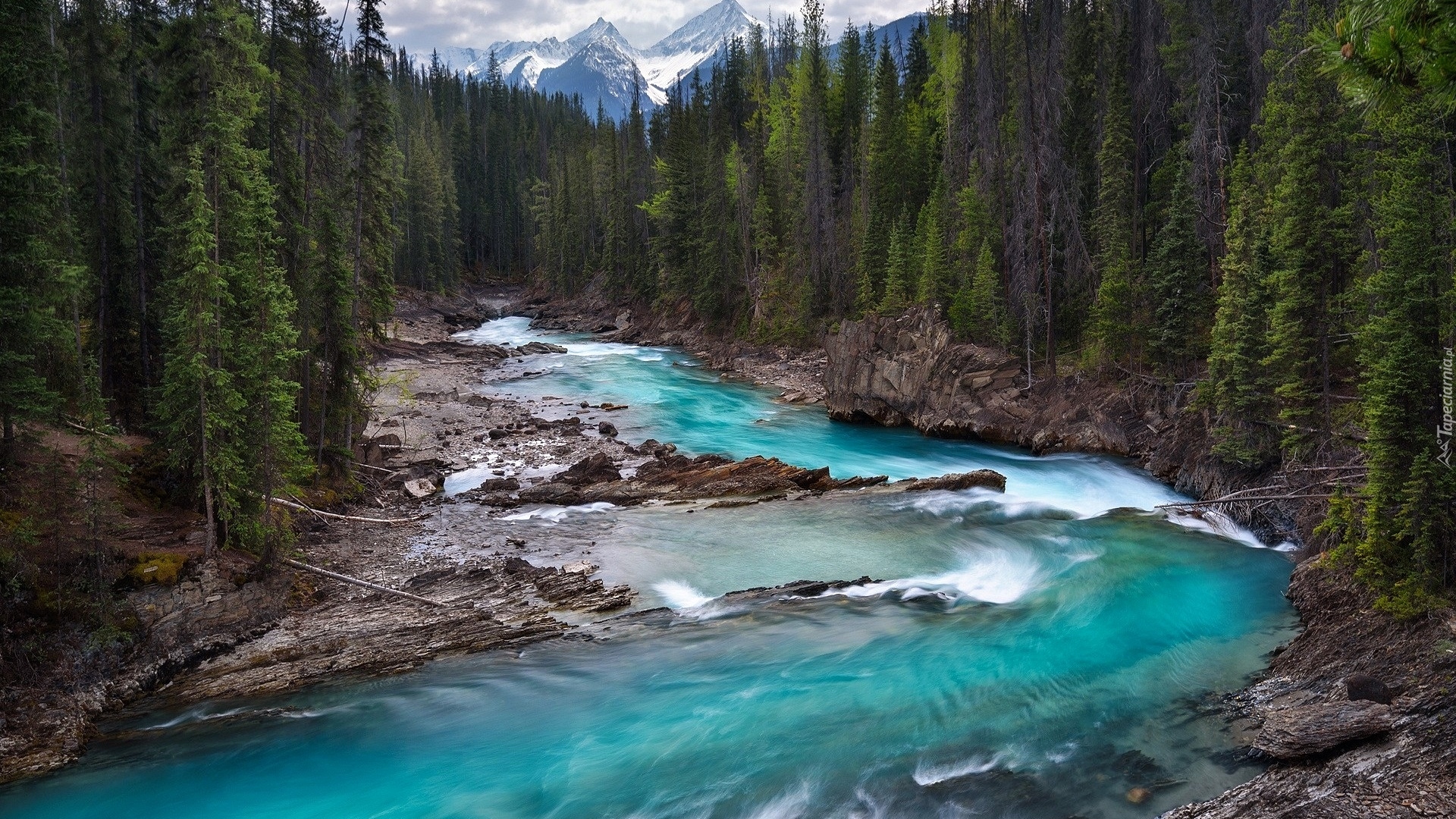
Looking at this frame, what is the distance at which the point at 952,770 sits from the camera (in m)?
11.3

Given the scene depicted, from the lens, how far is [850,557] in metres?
19.5

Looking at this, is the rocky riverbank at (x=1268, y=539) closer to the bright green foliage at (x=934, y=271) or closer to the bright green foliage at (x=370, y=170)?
the bright green foliage at (x=934, y=271)

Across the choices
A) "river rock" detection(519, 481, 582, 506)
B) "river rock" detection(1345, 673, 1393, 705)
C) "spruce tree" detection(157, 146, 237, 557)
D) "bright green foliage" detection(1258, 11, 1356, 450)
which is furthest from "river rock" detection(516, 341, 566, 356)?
Result: "river rock" detection(1345, 673, 1393, 705)

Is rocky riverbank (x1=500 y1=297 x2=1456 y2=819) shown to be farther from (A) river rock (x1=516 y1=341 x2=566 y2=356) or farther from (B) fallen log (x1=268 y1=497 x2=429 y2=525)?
(B) fallen log (x1=268 y1=497 x2=429 y2=525)

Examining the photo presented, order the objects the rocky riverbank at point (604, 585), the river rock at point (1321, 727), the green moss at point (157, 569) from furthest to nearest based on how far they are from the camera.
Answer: the green moss at point (157, 569), the rocky riverbank at point (604, 585), the river rock at point (1321, 727)

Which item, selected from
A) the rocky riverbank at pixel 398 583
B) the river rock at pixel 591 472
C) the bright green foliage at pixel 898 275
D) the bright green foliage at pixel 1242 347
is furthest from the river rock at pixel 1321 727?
the bright green foliage at pixel 898 275

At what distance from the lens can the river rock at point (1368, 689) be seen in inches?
389

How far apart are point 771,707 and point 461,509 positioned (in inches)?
485

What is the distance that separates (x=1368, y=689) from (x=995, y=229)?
28.5m

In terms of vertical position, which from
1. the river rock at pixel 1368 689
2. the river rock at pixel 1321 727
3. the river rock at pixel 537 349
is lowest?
the river rock at pixel 1321 727

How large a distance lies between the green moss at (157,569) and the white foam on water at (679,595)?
897 centimetres

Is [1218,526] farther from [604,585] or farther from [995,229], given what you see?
[995,229]

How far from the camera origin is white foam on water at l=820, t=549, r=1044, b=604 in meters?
17.5

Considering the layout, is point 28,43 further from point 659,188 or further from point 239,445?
point 659,188
